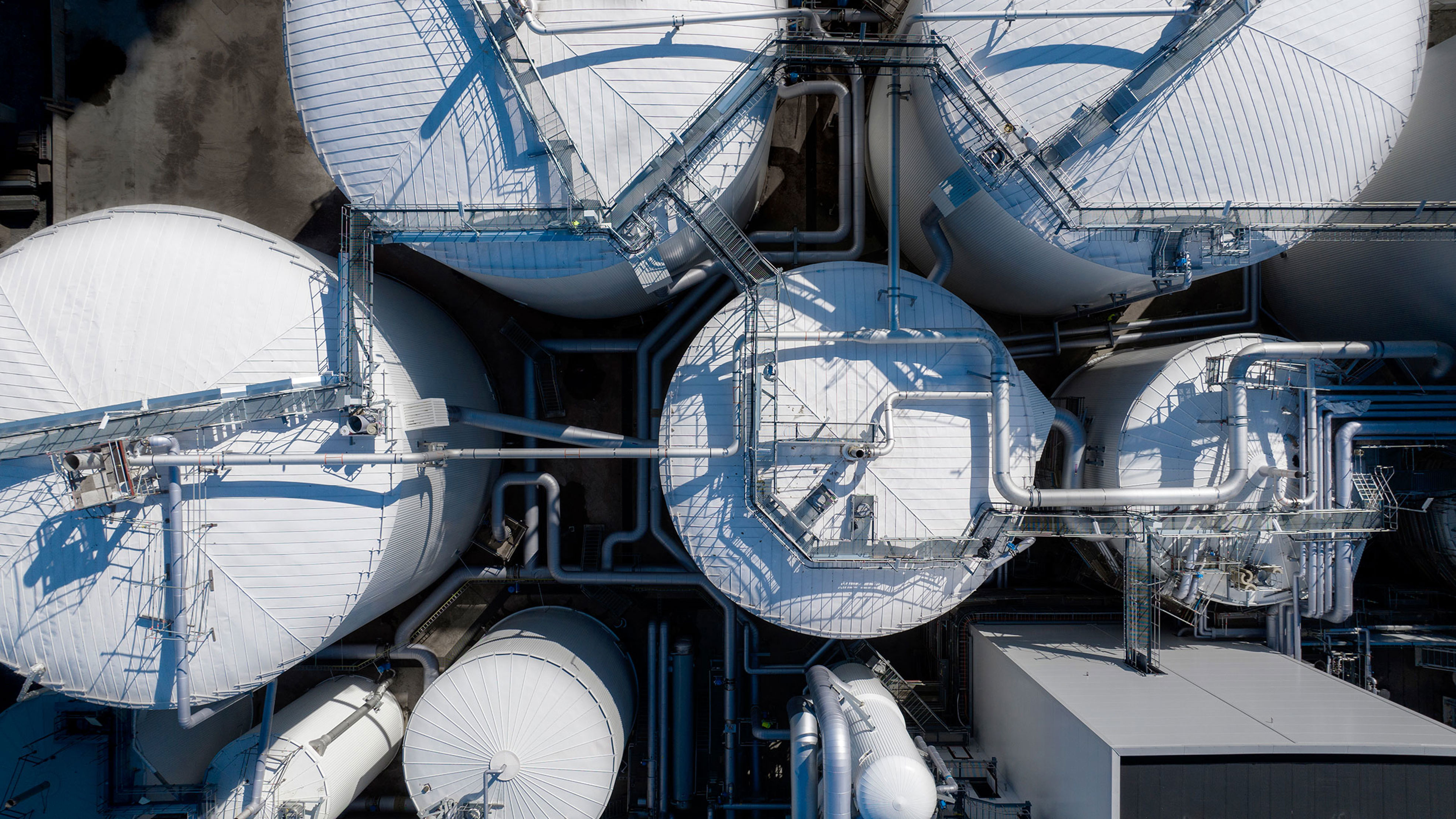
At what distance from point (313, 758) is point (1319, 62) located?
19.0 m

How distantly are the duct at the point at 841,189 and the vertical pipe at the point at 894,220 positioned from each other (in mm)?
1531

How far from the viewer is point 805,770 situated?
9852 millimetres

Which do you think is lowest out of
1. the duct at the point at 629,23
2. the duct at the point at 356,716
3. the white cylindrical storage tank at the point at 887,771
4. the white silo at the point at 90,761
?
the white silo at the point at 90,761

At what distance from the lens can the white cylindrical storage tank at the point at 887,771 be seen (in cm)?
835

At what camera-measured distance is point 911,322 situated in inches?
390

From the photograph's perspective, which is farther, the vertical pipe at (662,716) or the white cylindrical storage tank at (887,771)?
the vertical pipe at (662,716)

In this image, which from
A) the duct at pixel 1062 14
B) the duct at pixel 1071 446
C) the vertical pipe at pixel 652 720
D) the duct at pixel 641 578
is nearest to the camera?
the duct at pixel 1062 14

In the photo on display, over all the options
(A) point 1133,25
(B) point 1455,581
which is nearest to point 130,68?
(A) point 1133,25

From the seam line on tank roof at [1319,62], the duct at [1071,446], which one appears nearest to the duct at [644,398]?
the duct at [1071,446]

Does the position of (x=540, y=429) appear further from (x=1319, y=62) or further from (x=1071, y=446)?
(x=1319, y=62)

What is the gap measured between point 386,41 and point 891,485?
9.78 metres

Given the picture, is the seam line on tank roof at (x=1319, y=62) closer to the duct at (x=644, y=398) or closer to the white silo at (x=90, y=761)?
the duct at (x=644, y=398)

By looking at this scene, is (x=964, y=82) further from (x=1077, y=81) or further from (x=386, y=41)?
(x=386, y=41)

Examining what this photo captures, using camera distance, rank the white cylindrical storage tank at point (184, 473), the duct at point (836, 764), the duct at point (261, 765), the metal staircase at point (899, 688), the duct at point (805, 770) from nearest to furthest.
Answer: the white cylindrical storage tank at point (184, 473), the duct at point (836, 764), the duct at point (805, 770), the duct at point (261, 765), the metal staircase at point (899, 688)
